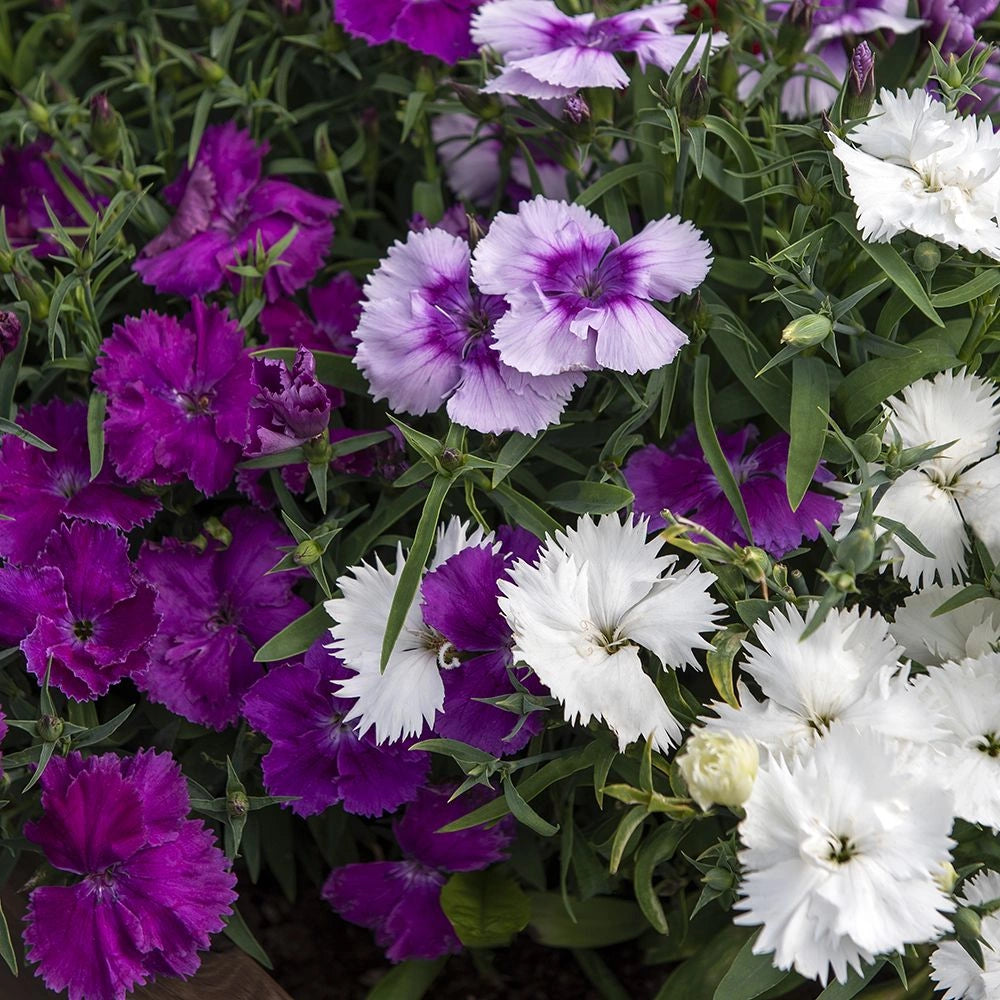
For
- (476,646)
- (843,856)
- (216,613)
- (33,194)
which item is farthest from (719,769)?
(33,194)

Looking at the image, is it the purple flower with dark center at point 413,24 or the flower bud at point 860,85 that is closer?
the flower bud at point 860,85

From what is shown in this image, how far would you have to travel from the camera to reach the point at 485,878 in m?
1.21

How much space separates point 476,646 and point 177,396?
1.30 ft

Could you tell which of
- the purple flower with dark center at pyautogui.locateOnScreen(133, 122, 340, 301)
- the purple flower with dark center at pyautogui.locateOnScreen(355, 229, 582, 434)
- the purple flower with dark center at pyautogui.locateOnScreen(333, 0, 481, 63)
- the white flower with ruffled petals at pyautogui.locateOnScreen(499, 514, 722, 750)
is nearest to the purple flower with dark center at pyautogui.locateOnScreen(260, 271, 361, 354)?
the purple flower with dark center at pyautogui.locateOnScreen(133, 122, 340, 301)

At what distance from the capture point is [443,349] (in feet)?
A: 3.54

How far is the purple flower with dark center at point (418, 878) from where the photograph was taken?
1150mm

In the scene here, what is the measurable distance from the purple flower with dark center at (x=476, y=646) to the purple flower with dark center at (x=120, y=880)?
232 millimetres

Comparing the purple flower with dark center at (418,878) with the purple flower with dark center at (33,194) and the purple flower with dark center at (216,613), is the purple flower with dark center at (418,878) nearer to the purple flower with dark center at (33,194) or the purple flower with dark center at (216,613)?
the purple flower with dark center at (216,613)

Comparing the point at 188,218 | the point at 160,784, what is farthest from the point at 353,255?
the point at 160,784

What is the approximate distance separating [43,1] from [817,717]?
1.29 meters

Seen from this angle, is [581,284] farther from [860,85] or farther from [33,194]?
[33,194]

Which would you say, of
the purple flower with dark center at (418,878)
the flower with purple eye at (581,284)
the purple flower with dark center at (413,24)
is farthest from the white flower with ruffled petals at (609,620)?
the purple flower with dark center at (413,24)

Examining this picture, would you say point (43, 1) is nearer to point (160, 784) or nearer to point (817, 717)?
point (160, 784)

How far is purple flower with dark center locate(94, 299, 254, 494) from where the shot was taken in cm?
111
